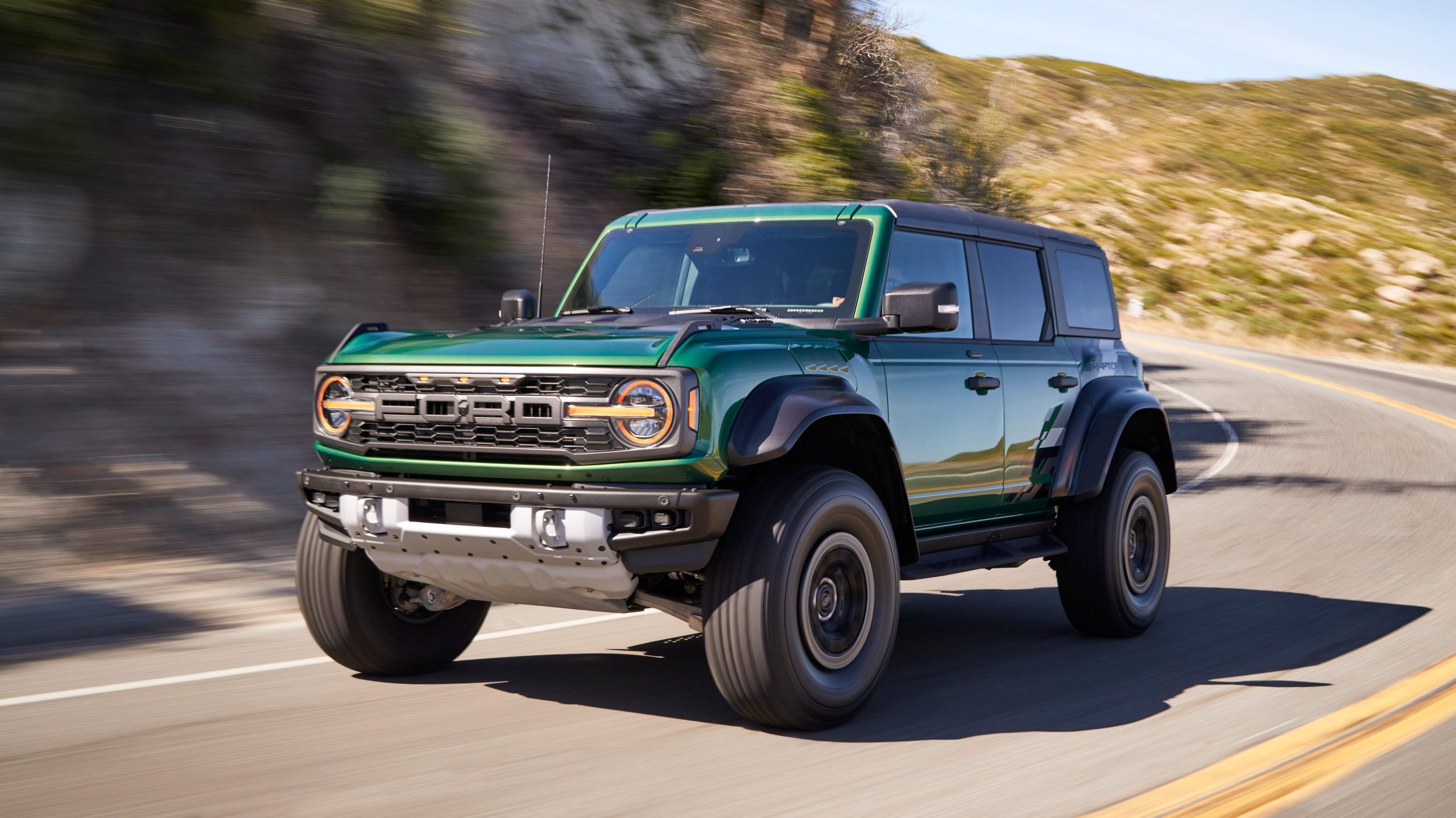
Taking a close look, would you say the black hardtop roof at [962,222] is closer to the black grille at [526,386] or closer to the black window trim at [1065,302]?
the black window trim at [1065,302]

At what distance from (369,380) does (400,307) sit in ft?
22.8

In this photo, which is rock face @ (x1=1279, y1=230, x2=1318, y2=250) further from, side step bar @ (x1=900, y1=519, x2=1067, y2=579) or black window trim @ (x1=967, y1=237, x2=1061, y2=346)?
side step bar @ (x1=900, y1=519, x2=1067, y2=579)

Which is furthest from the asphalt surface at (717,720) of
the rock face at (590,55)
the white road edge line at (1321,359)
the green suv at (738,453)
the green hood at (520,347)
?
the white road edge line at (1321,359)

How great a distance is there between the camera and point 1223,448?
1778cm

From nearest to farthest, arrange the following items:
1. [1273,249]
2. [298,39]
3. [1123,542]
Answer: [1123,542]
[298,39]
[1273,249]

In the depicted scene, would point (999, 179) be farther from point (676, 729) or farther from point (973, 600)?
point (676, 729)

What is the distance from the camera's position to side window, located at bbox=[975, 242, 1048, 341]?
21.7ft

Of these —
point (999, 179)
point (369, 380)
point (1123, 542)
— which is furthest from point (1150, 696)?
point (999, 179)

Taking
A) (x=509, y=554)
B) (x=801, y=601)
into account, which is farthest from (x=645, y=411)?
(x=801, y=601)

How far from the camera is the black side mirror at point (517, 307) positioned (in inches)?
254

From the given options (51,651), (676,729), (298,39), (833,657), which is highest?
(298,39)

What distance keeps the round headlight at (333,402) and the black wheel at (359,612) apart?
0.41 meters

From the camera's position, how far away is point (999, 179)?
75.3 ft

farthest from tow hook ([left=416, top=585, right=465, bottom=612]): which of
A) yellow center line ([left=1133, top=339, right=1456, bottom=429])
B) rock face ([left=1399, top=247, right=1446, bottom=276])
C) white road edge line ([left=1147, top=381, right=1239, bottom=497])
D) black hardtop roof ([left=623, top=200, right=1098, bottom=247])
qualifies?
rock face ([left=1399, top=247, right=1446, bottom=276])
